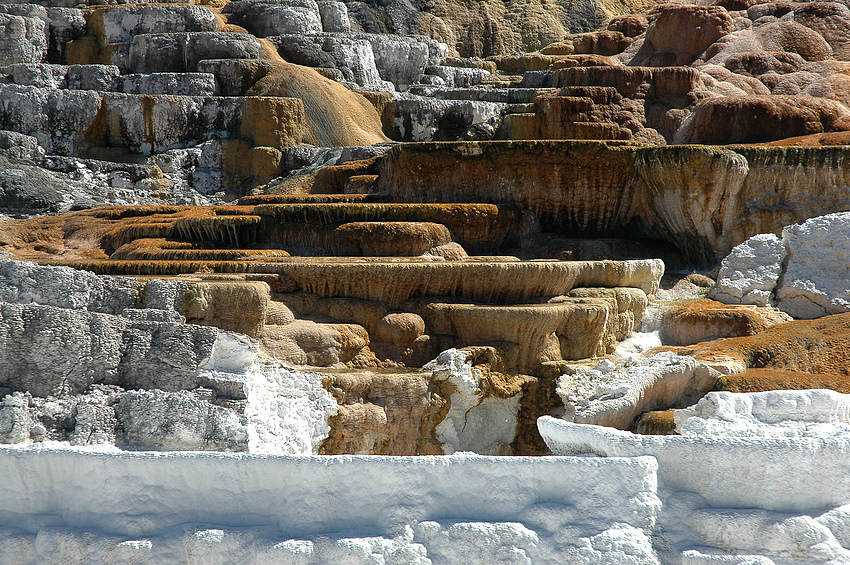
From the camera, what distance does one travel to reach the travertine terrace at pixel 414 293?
341cm

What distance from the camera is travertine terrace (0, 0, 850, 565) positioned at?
3414 millimetres

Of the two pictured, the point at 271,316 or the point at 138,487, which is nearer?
the point at 138,487

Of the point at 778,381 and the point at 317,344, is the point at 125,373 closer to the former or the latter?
the point at 317,344

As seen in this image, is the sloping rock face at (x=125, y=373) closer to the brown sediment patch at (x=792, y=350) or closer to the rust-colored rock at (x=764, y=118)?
the brown sediment patch at (x=792, y=350)

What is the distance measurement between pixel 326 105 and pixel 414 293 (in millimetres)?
9921

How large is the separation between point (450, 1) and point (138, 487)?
2457cm

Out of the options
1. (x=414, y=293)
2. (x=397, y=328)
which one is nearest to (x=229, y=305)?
(x=397, y=328)

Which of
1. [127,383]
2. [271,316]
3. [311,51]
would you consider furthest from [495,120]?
[127,383]

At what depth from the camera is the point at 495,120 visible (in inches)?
612

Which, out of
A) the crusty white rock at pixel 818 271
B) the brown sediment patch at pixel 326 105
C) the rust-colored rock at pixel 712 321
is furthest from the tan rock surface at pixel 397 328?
the brown sediment patch at pixel 326 105

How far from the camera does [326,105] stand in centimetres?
1686

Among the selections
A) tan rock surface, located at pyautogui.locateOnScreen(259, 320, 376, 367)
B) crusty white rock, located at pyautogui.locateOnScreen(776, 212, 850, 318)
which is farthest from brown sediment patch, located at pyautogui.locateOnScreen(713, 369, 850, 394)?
tan rock surface, located at pyautogui.locateOnScreen(259, 320, 376, 367)

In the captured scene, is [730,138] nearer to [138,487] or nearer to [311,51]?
[311,51]

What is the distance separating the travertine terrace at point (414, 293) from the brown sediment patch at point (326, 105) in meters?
0.09
